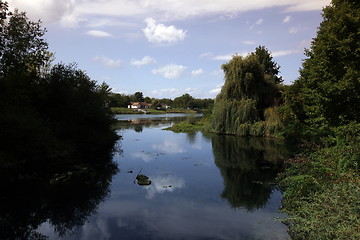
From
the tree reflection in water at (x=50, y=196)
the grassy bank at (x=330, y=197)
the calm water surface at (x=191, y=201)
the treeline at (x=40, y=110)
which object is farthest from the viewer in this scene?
the treeline at (x=40, y=110)

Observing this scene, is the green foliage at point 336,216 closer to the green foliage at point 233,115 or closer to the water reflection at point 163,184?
the water reflection at point 163,184

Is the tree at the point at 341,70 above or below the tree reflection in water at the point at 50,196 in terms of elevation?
above

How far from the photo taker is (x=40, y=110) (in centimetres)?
2367

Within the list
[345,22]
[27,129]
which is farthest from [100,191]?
[345,22]

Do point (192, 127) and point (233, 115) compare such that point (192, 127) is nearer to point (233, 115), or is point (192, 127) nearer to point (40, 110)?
point (233, 115)

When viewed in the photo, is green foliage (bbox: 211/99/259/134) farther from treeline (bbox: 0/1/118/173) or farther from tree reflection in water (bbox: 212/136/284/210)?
treeline (bbox: 0/1/118/173)

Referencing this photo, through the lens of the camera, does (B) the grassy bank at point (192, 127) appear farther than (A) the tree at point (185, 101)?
No

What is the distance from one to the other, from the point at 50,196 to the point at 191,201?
644 centimetres

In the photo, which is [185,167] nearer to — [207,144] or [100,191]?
[100,191]

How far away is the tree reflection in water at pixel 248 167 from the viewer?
480 inches

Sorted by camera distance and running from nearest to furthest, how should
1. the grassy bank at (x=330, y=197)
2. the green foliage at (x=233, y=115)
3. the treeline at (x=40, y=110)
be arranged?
the grassy bank at (x=330, y=197) < the treeline at (x=40, y=110) < the green foliage at (x=233, y=115)

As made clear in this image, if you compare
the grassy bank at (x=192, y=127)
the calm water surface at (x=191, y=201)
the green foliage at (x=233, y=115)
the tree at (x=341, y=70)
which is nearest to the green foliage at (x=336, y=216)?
the calm water surface at (x=191, y=201)

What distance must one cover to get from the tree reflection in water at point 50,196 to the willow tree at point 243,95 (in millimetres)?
18667

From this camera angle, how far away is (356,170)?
8.43m
